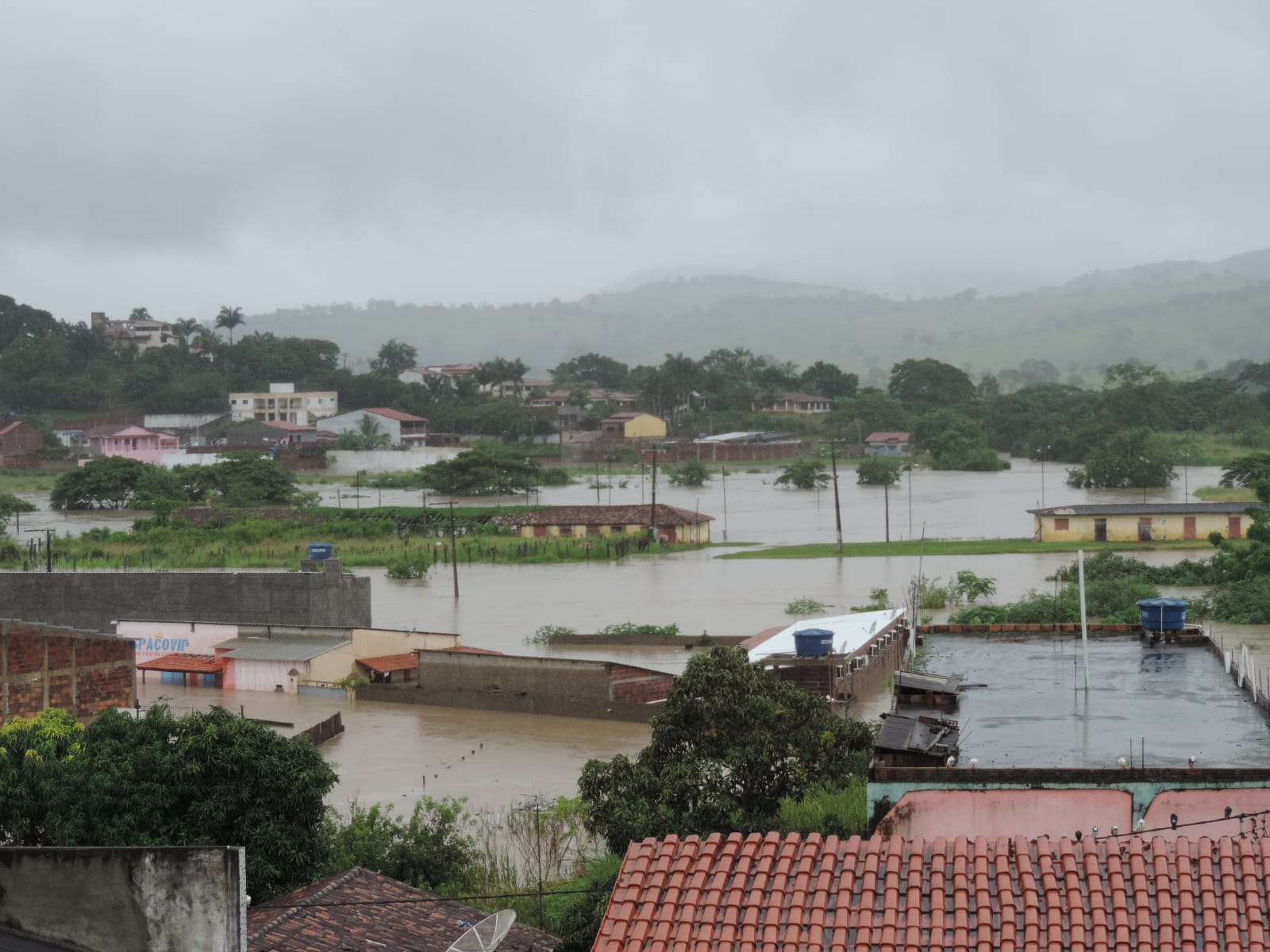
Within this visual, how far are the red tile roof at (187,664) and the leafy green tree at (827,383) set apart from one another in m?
73.4

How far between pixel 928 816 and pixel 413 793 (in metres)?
8.35

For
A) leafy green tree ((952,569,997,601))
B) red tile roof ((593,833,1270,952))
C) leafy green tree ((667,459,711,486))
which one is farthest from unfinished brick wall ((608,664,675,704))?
leafy green tree ((667,459,711,486))

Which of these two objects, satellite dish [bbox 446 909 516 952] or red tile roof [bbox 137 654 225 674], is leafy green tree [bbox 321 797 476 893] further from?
red tile roof [bbox 137 654 225 674]

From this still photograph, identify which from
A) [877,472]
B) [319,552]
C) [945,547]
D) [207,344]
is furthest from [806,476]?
[207,344]

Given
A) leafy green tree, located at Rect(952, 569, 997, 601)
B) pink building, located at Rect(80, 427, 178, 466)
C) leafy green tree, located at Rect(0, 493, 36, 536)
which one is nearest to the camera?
leafy green tree, located at Rect(952, 569, 997, 601)

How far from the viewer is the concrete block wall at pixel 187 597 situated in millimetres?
23141

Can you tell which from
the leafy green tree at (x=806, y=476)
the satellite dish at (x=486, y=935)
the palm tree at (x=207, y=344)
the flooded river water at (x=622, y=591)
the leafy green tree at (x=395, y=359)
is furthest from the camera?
the leafy green tree at (x=395, y=359)

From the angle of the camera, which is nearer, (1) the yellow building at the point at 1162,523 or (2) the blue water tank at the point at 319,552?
(2) the blue water tank at the point at 319,552

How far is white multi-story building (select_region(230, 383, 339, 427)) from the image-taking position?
276 feet

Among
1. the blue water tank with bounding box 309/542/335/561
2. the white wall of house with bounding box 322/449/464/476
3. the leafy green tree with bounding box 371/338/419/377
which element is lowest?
the blue water tank with bounding box 309/542/335/561

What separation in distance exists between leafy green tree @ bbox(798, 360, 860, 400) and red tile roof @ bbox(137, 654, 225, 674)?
73.4m

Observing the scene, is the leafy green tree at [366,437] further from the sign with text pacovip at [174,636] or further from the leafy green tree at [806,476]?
the sign with text pacovip at [174,636]

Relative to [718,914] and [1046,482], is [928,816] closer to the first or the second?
[718,914]

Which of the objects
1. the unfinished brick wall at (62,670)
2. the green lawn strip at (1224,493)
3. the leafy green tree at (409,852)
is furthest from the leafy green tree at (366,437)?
the leafy green tree at (409,852)
